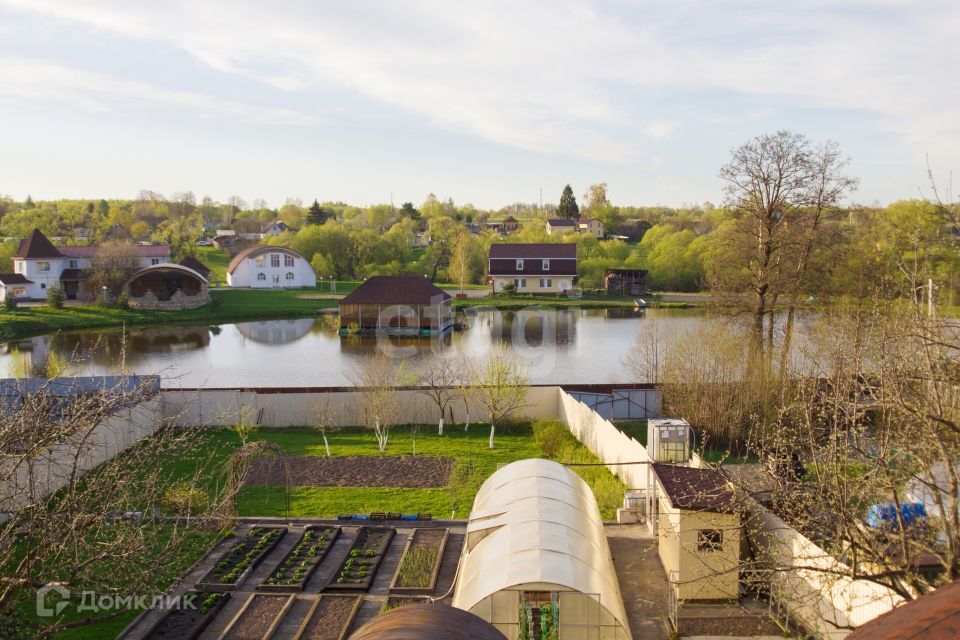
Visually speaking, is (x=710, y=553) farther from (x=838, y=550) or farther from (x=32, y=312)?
(x=32, y=312)

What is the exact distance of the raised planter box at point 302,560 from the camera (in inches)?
434

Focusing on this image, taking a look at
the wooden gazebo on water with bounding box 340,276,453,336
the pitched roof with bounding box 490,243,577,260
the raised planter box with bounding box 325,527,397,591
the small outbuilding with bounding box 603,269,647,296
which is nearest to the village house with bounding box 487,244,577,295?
the pitched roof with bounding box 490,243,577,260

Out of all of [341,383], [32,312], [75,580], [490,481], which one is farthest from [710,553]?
[32,312]

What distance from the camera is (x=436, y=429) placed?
20.8 meters

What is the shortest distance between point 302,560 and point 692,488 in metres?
6.17

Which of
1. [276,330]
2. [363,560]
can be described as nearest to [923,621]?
[363,560]

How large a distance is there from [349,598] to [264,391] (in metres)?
11.5

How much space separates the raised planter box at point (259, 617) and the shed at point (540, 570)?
237 centimetres

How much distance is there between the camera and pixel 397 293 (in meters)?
42.6

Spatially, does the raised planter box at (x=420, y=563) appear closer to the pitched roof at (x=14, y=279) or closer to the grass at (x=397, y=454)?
the grass at (x=397, y=454)

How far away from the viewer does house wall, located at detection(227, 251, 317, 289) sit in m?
63.8

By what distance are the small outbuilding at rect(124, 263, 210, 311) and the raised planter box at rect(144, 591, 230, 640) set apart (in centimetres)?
4208

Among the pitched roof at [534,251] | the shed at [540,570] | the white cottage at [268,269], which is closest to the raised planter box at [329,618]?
the shed at [540,570]

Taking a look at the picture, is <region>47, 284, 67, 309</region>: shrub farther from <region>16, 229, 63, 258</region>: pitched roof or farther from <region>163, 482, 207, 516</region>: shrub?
<region>163, 482, 207, 516</region>: shrub
